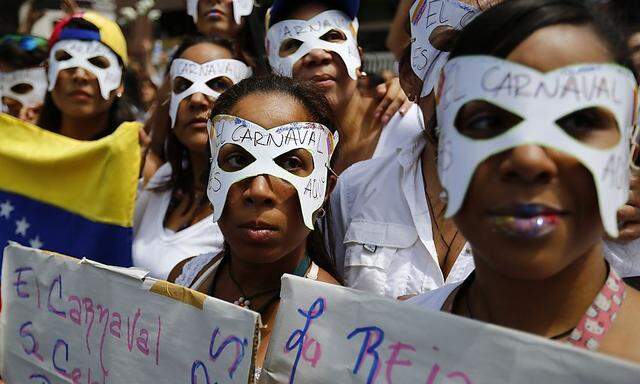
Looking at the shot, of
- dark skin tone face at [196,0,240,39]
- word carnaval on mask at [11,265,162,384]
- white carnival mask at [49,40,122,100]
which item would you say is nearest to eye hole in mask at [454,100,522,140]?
word carnaval on mask at [11,265,162,384]

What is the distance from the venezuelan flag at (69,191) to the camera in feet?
10.8

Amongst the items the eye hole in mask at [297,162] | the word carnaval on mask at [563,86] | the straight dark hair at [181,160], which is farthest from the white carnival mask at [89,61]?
the word carnaval on mask at [563,86]

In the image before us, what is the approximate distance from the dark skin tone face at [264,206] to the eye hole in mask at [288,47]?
108 cm

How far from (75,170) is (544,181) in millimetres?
2613

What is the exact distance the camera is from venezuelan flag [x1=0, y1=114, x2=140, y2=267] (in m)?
3.30

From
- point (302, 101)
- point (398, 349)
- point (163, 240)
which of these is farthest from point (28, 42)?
point (398, 349)

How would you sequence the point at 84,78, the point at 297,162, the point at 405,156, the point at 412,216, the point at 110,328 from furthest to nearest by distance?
the point at 84,78 < the point at 405,156 < the point at 412,216 < the point at 297,162 < the point at 110,328

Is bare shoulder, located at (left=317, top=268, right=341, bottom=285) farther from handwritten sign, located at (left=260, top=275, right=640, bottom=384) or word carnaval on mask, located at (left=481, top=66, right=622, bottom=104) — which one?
word carnaval on mask, located at (left=481, top=66, right=622, bottom=104)

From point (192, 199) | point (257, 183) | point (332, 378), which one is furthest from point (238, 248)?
point (192, 199)

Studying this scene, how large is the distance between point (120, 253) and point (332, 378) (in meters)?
1.89

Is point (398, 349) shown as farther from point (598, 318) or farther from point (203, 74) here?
point (203, 74)

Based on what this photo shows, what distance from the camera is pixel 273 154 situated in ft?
6.95

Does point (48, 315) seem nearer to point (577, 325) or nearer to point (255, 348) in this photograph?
point (255, 348)

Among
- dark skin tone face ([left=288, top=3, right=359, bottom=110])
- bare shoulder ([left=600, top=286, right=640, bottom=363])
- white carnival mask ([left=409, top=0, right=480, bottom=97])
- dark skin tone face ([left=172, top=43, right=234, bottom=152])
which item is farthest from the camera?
dark skin tone face ([left=172, top=43, right=234, bottom=152])
